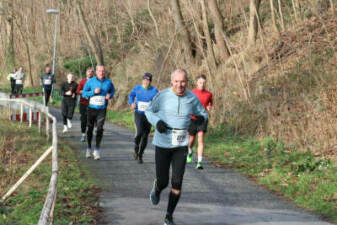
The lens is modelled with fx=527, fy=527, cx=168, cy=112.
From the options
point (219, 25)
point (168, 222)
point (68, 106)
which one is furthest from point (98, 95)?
point (219, 25)

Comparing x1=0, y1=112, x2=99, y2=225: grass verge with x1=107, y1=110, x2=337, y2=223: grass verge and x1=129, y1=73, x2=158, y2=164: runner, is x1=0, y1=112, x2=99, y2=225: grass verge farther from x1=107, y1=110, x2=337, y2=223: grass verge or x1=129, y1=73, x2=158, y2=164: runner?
x1=107, y1=110, x2=337, y2=223: grass verge

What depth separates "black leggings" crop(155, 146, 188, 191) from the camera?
6.48 metres

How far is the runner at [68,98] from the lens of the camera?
16.0 metres

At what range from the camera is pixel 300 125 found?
12.5 meters

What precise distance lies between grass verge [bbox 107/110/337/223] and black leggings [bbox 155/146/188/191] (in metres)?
2.46

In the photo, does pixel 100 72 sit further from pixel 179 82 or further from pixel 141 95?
pixel 179 82

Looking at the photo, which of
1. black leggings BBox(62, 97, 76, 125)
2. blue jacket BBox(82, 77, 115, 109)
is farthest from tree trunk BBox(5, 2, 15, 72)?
blue jacket BBox(82, 77, 115, 109)

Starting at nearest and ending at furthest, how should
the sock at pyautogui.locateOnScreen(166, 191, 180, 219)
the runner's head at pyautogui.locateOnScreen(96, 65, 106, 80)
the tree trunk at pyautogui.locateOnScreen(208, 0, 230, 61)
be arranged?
the sock at pyautogui.locateOnScreen(166, 191, 180, 219)
the runner's head at pyautogui.locateOnScreen(96, 65, 106, 80)
the tree trunk at pyautogui.locateOnScreen(208, 0, 230, 61)

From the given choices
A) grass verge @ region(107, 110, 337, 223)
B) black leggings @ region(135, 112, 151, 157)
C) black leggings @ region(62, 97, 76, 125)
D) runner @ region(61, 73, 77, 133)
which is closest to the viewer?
grass verge @ region(107, 110, 337, 223)

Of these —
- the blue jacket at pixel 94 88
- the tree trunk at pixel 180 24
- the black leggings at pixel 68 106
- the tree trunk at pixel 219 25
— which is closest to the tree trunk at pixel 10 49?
the tree trunk at pixel 180 24

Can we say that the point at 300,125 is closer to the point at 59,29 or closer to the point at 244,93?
the point at 244,93

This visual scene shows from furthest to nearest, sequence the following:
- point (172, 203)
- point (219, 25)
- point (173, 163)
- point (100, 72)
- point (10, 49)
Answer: point (10, 49) → point (219, 25) → point (100, 72) → point (173, 163) → point (172, 203)

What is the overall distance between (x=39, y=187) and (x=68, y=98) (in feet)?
25.3

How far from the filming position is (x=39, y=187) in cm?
916
